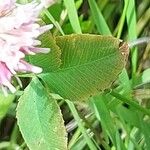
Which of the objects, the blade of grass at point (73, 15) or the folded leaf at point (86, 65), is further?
the blade of grass at point (73, 15)

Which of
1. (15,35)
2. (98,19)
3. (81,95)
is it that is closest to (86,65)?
(81,95)

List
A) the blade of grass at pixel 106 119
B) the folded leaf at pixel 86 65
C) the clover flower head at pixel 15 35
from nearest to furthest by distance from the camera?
the clover flower head at pixel 15 35, the folded leaf at pixel 86 65, the blade of grass at pixel 106 119

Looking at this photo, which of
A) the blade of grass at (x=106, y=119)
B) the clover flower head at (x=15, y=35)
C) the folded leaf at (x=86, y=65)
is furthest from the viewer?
the blade of grass at (x=106, y=119)

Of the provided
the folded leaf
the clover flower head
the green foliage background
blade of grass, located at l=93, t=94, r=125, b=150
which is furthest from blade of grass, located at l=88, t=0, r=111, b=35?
the clover flower head

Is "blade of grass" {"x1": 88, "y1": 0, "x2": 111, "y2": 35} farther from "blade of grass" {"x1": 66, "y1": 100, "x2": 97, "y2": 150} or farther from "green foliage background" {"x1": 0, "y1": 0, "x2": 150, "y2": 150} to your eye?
"blade of grass" {"x1": 66, "y1": 100, "x2": 97, "y2": 150}

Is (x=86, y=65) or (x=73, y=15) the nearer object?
(x=86, y=65)

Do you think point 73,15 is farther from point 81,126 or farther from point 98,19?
point 81,126

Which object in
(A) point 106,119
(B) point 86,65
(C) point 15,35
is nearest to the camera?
(C) point 15,35

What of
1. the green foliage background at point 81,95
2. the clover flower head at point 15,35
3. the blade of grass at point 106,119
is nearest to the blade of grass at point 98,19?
the green foliage background at point 81,95

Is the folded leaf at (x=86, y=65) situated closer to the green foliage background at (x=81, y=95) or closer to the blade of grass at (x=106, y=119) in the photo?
the green foliage background at (x=81, y=95)
